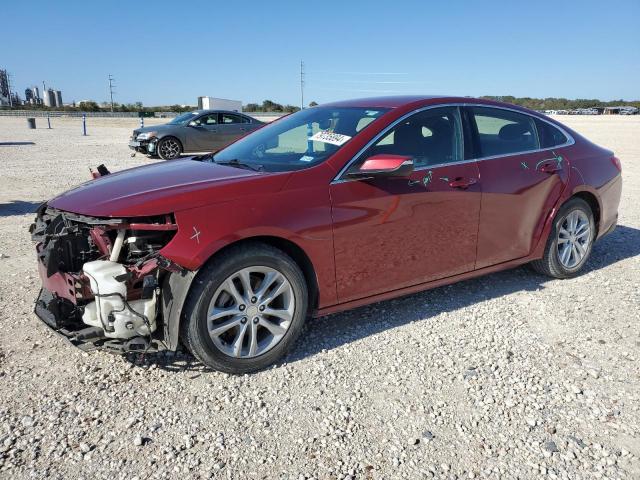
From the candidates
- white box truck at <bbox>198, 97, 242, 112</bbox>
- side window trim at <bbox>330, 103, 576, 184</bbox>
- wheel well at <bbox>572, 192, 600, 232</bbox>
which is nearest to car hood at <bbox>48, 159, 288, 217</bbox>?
side window trim at <bbox>330, 103, 576, 184</bbox>

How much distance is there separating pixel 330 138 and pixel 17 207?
6323mm

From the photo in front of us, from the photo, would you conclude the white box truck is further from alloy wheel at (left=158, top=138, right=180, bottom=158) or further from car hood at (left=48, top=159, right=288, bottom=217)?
car hood at (left=48, top=159, right=288, bottom=217)

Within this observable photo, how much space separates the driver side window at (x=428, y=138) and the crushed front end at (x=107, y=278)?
1777 millimetres

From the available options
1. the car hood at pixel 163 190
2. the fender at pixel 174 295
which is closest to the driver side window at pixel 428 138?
the car hood at pixel 163 190

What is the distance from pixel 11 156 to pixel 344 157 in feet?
50.5

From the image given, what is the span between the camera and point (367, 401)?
3057 mm

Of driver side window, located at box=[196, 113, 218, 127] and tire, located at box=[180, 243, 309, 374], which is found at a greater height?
driver side window, located at box=[196, 113, 218, 127]

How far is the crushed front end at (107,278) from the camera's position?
298cm

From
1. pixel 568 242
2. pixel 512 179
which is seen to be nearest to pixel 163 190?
pixel 512 179

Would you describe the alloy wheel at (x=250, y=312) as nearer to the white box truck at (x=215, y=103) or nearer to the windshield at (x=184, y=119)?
the windshield at (x=184, y=119)

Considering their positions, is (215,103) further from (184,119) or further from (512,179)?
(512,179)

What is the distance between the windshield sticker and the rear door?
3.93ft

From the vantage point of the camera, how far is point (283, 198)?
130 inches

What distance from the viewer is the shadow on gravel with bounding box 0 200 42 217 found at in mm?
7600
